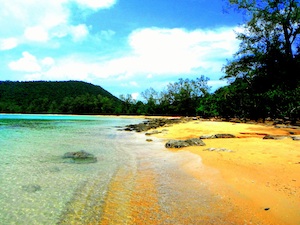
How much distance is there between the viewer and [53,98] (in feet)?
436

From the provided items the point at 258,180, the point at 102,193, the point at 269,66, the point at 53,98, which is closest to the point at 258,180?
the point at 258,180

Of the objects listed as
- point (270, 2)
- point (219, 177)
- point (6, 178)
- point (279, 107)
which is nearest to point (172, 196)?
point (219, 177)

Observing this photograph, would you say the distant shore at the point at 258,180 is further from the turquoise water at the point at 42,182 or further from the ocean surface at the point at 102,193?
the turquoise water at the point at 42,182

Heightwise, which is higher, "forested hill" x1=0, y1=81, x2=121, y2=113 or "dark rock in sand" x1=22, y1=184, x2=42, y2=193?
"forested hill" x1=0, y1=81, x2=121, y2=113

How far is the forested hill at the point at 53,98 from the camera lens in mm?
107969

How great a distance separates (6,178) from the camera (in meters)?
6.38

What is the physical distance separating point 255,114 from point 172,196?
1134 inches

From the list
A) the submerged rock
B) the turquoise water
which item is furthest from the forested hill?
the turquoise water

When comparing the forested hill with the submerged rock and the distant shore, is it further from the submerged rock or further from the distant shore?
the distant shore

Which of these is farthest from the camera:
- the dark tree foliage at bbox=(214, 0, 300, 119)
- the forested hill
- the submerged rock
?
the forested hill

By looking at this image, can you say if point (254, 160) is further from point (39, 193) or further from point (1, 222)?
point (1, 222)

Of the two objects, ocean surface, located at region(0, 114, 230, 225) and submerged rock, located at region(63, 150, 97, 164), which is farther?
submerged rock, located at region(63, 150, 97, 164)

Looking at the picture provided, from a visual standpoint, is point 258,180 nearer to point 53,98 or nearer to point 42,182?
point 42,182

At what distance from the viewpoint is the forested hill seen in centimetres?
10797
